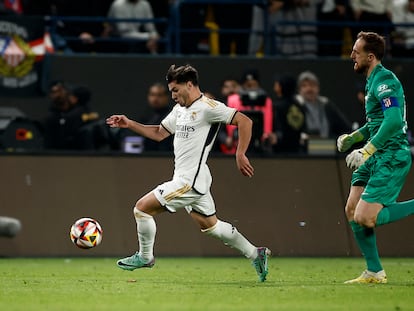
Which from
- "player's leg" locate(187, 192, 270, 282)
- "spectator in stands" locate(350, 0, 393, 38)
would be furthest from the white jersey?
"spectator in stands" locate(350, 0, 393, 38)

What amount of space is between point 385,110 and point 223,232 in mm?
2138

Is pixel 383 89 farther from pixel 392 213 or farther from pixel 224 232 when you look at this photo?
pixel 224 232

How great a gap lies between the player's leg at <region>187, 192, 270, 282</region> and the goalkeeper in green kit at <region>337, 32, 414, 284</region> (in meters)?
1.08

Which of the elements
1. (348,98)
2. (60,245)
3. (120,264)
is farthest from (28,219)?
(348,98)

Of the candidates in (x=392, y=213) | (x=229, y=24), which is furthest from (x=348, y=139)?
(x=229, y=24)

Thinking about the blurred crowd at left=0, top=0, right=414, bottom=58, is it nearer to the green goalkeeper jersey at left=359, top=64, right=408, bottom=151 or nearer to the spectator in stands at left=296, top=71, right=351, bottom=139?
the spectator in stands at left=296, top=71, right=351, bottom=139

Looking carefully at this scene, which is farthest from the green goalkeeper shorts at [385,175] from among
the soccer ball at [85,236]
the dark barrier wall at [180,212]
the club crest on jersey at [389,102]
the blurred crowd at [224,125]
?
the blurred crowd at [224,125]

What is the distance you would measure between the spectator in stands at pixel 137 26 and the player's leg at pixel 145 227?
29.8 ft

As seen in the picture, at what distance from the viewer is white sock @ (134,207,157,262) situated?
11.9 metres

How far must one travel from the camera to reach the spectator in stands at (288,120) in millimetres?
18312

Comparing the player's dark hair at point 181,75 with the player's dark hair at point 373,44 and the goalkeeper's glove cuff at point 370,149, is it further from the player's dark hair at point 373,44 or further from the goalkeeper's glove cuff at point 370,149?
the goalkeeper's glove cuff at point 370,149

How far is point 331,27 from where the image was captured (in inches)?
869

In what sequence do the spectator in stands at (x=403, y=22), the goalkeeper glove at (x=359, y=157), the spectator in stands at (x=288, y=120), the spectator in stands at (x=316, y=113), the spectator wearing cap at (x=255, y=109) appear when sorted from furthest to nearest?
1. the spectator in stands at (x=403, y=22)
2. the spectator in stands at (x=316, y=113)
3. the spectator in stands at (x=288, y=120)
4. the spectator wearing cap at (x=255, y=109)
5. the goalkeeper glove at (x=359, y=157)

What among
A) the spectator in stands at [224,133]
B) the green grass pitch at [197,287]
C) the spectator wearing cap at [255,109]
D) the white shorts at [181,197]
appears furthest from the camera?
the spectator in stands at [224,133]
